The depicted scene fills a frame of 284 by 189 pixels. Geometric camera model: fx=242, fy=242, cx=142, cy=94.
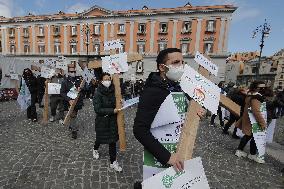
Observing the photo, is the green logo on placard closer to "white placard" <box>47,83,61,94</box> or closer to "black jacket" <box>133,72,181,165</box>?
"black jacket" <box>133,72,181,165</box>

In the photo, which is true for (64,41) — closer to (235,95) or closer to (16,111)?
(16,111)

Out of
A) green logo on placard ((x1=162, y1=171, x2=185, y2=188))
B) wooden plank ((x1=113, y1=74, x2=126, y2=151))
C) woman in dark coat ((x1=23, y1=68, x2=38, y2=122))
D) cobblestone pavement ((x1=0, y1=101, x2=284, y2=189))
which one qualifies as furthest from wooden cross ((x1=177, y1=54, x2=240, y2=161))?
woman in dark coat ((x1=23, y1=68, x2=38, y2=122))

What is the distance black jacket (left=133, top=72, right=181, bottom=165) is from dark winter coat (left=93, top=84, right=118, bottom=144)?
8.46 feet

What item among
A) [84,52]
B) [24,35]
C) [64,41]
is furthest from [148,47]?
[24,35]

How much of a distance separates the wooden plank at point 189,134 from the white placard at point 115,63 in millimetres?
3765

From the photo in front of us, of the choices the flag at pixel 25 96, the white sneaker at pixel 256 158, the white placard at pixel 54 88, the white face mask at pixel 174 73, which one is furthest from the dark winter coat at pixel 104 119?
the flag at pixel 25 96

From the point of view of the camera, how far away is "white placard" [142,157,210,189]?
4.91 feet

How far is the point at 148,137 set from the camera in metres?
1.79

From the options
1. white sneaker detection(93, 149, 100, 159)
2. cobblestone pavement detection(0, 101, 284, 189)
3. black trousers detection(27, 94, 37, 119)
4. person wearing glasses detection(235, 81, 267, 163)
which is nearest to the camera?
cobblestone pavement detection(0, 101, 284, 189)

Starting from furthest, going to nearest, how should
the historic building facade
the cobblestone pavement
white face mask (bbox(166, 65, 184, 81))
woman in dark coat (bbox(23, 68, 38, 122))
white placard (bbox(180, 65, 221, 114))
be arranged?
1. the historic building facade
2. woman in dark coat (bbox(23, 68, 38, 122))
3. the cobblestone pavement
4. white face mask (bbox(166, 65, 184, 81))
5. white placard (bbox(180, 65, 221, 114))

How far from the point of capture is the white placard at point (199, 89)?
1.63 meters

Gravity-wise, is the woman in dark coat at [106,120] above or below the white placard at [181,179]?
below

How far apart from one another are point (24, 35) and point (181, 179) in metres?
51.0

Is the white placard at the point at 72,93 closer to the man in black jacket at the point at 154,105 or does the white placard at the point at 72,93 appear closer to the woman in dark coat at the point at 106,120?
the woman in dark coat at the point at 106,120
